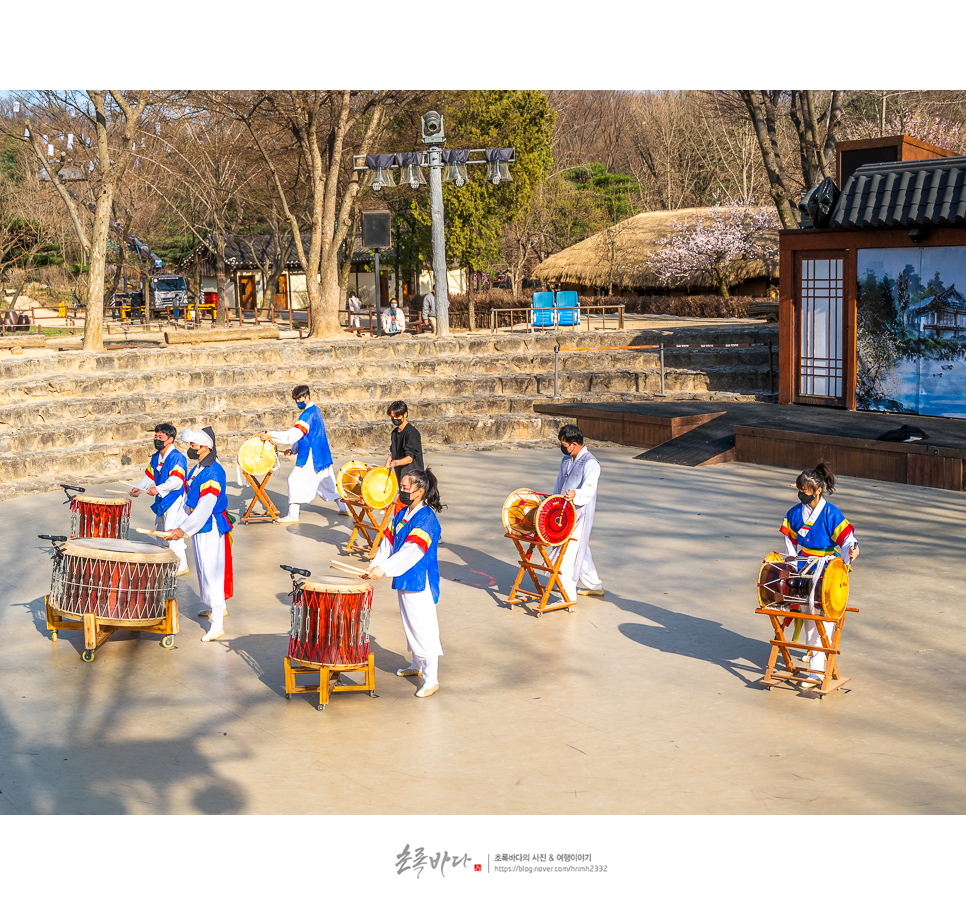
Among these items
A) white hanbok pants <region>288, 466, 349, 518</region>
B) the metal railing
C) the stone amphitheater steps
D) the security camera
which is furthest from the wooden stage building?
the security camera

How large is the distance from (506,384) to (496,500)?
22.1 feet

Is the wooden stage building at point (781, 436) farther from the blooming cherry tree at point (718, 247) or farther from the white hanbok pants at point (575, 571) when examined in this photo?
the blooming cherry tree at point (718, 247)

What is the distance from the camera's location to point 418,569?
23.6 feet

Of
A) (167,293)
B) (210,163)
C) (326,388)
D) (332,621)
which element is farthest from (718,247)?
(332,621)

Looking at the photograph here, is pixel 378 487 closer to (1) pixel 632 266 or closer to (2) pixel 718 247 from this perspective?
(2) pixel 718 247

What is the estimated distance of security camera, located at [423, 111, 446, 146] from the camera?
23.2 metres

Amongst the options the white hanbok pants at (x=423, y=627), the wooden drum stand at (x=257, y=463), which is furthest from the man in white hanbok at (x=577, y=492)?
the wooden drum stand at (x=257, y=463)

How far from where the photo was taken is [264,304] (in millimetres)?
49406

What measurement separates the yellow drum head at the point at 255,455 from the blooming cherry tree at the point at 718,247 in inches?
936

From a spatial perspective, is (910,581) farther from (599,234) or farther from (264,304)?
(264,304)

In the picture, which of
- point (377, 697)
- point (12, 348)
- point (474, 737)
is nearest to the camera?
point (474, 737)

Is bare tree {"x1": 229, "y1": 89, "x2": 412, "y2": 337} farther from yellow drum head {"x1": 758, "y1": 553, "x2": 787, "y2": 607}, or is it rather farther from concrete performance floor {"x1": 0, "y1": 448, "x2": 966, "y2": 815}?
yellow drum head {"x1": 758, "y1": 553, "x2": 787, "y2": 607}

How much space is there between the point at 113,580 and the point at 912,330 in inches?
528

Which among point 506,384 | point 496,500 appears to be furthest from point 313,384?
point 496,500
